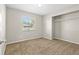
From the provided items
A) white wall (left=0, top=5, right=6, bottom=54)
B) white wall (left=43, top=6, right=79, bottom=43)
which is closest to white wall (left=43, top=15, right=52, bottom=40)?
white wall (left=43, top=6, right=79, bottom=43)

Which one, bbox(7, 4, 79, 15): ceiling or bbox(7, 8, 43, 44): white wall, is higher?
bbox(7, 4, 79, 15): ceiling

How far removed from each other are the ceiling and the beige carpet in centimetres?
47

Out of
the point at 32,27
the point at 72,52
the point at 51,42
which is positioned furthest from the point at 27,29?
the point at 72,52

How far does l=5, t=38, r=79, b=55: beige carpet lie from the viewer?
1.01m

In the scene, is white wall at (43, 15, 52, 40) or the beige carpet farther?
white wall at (43, 15, 52, 40)

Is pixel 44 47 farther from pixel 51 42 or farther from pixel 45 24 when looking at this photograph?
pixel 45 24

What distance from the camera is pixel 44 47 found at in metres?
1.10

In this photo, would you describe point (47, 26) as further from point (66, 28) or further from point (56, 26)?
point (66, 28)

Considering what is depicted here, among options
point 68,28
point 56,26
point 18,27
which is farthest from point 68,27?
point 18,27

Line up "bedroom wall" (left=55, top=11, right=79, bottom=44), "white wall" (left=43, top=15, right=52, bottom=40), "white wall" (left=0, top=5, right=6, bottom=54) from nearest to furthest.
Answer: "white wall" (left=0, top=5, right=6, bottom=54) < "bedroom wall" (left=55, top=11, right=79, bottom=44) < "white wall" (left=43, top=15, right=52, bottom=40)

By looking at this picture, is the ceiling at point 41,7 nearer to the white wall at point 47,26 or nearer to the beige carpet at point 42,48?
the white wall at point 47,26

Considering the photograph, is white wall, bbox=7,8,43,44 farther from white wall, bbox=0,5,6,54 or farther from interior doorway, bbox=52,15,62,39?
interior doorway, bbox=52,15,62,39

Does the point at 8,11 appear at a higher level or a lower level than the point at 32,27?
higher

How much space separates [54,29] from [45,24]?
0.18m
